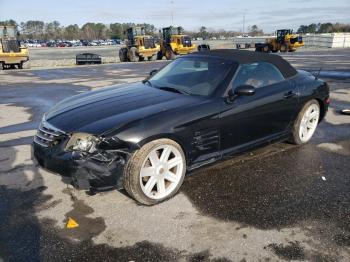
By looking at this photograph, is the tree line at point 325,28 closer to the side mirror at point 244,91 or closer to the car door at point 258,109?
the car door at point 258,109

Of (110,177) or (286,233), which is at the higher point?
(110,177)

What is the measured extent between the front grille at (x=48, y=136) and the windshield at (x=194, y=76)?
1576 mm

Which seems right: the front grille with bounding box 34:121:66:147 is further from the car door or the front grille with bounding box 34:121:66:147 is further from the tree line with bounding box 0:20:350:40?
the tree line with bounding box 0:20:350:40

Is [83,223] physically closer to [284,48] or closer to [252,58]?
[252,58]

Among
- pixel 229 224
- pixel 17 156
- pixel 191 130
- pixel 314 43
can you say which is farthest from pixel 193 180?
pixel 314 43

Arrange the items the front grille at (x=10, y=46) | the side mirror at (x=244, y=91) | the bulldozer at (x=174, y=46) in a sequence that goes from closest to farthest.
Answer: the side mirror at (x=244, y=91)
the front grille at (x=10, y=46)
the bulldozer at (x=174, y=46)

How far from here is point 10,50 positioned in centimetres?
2198

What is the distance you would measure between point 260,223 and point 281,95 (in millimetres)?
2206

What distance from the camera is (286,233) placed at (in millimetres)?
3299


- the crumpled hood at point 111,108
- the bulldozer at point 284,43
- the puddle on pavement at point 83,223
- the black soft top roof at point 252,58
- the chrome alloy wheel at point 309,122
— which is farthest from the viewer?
the bulldozer at point 284,43

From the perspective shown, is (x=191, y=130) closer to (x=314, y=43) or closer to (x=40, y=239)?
(x=40, y=239)

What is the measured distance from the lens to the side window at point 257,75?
15.3 ft

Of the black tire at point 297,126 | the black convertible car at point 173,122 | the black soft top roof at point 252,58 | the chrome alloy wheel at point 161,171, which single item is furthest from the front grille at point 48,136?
the black tire at point 297,126

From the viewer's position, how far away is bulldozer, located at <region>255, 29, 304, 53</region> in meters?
37.6
